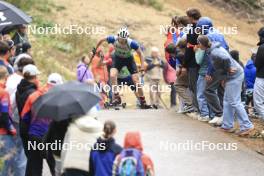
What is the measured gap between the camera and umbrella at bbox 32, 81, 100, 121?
8.84 metres

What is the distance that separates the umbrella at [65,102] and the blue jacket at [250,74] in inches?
339

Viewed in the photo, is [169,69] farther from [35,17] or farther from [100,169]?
[35,17]

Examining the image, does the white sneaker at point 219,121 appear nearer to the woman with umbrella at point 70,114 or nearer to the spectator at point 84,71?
the spectator at point 84,71

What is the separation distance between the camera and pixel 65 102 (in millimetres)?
8953

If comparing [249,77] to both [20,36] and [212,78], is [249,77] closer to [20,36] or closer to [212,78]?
[212,78]

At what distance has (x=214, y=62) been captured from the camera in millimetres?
13914

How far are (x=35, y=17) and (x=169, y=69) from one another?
603 inches

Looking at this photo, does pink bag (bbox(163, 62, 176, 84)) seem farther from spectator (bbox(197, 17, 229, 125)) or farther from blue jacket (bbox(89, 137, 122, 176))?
blue jacket (bbox(89, 137, 122, 176))

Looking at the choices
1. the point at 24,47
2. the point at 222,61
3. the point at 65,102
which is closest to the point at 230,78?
the point at 222,61

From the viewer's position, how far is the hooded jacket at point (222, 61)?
13797 mm
